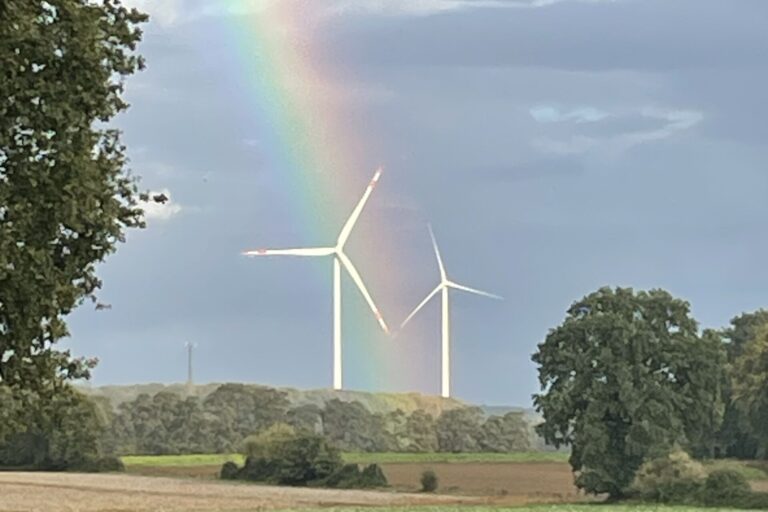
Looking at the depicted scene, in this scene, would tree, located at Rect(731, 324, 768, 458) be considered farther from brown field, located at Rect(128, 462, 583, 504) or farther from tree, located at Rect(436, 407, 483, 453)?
tree, located at Rect(436, 407, 483, 453)

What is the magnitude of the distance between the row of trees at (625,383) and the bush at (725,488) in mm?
7271

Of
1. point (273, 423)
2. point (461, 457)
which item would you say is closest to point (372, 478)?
point (273, 423)

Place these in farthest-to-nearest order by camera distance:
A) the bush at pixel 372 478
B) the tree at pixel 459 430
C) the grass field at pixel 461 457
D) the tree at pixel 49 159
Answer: the tree at pixel 459 430 → the grass field at pixel 461 457 → the bush at pixel 372 478 → the tree at pixel 49 159

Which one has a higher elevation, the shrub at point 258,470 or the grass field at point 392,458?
the grass field at point 392,458

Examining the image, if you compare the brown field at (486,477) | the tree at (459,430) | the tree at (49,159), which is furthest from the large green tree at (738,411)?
the tree at (49,159)

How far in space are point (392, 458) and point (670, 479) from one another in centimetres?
3838

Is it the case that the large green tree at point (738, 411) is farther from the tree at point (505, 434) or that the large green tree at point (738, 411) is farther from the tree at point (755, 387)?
the tree at point (505, 434)

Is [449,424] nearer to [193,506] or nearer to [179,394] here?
[179,394]

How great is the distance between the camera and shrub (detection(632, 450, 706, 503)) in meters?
78.3

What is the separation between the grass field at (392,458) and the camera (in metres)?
110

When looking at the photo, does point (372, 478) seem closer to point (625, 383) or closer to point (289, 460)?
point (289, 460)

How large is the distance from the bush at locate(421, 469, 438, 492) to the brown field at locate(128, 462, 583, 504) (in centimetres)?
43

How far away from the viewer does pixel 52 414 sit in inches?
1601

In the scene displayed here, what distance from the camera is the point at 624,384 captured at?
3435 inches
